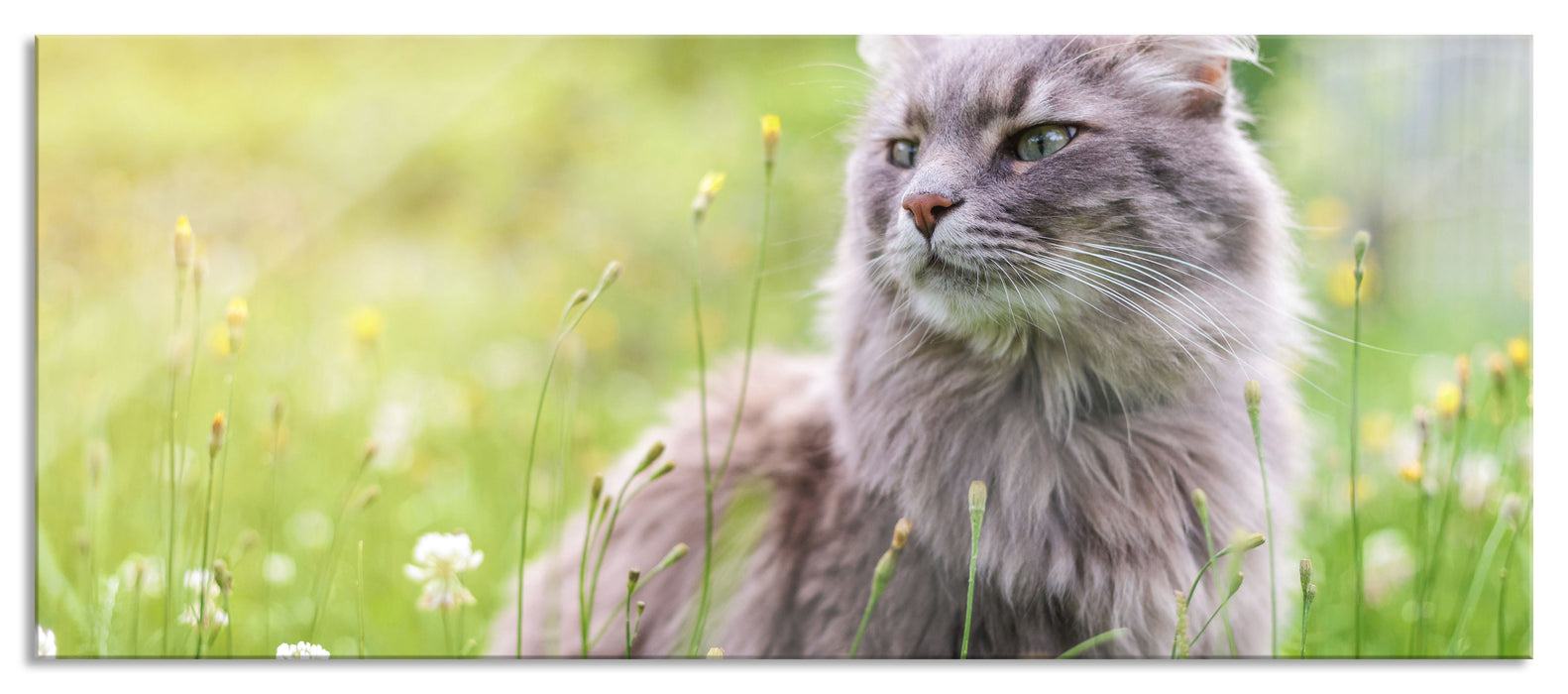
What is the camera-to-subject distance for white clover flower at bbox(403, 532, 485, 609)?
1200 mm

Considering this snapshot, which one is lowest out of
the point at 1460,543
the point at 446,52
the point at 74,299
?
the point at 1460,543

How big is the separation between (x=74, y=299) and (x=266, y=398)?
1.65 feet

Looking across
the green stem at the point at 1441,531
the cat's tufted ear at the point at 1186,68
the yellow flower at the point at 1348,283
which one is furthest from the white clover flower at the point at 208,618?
the yellow flower at the point at 1348,283

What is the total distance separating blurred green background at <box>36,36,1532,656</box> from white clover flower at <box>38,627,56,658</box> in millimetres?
52

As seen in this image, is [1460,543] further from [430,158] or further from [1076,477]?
[430,158]

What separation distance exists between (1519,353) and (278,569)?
6.45 feet

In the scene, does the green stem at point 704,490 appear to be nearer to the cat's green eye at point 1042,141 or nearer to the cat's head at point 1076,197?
the cat's head at point 1076,197

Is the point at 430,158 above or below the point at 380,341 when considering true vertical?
above

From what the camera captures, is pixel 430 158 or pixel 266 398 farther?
pixel 266 398

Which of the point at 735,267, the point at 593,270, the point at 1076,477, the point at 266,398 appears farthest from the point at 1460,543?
the point at 266,398

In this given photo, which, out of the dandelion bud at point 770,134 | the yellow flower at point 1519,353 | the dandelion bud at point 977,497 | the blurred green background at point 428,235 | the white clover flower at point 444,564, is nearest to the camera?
the dandelion bud at point 977,497

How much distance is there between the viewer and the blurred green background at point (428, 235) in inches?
61.6

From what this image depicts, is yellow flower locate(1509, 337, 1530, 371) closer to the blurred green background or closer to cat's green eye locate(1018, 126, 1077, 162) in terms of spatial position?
the blurred green background

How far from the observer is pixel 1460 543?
1682mm
